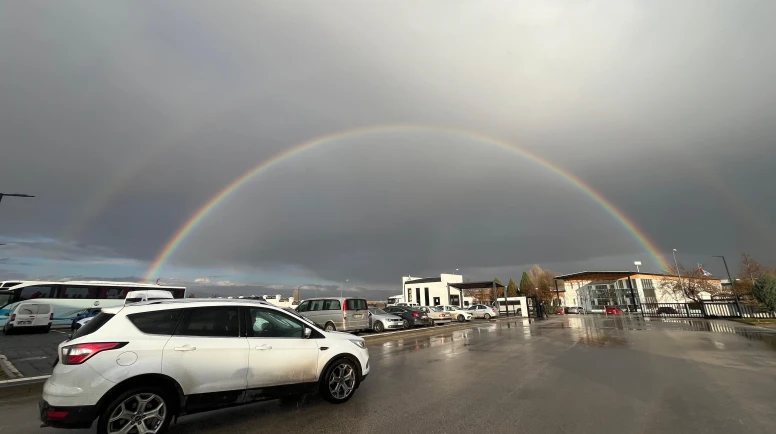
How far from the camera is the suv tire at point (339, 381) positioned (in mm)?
5980

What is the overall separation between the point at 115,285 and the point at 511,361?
1446 inches

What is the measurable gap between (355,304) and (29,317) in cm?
2187

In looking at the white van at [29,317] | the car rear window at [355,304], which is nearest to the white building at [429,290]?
the car rear window at [355,304]

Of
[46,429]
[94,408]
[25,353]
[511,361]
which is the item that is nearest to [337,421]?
[94,408]

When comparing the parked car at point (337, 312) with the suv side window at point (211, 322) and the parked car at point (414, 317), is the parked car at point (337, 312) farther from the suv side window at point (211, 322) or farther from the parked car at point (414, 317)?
the suv side window at point (211, 322)

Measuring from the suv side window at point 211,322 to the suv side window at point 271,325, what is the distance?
0.79 feet

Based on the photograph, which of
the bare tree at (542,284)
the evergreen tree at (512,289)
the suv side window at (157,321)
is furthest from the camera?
the evergreen tree at (512,289)

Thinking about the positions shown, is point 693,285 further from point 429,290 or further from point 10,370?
point 10,370

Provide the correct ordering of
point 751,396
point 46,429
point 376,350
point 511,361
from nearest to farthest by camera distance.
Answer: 1. point 46,429
2. point 751,396
3. point 511,361
4. point 376,350

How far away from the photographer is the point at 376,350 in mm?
13320

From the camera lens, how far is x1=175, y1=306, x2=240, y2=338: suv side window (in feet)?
16.4

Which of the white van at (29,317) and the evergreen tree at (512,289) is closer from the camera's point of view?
the white van at (29,317)

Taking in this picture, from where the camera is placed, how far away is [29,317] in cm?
2242

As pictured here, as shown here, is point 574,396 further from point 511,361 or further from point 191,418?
point 191,418
